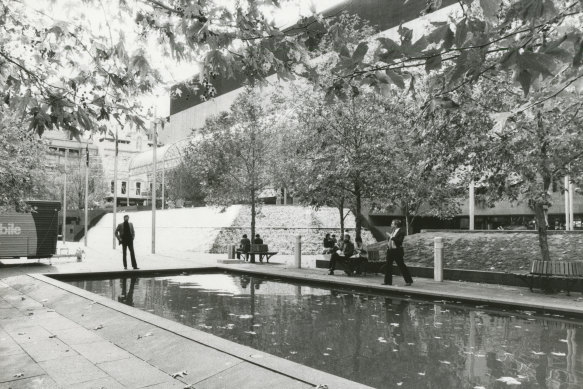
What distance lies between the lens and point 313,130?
1831cm

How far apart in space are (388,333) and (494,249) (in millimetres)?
10791

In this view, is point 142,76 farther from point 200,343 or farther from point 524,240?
point 524,240

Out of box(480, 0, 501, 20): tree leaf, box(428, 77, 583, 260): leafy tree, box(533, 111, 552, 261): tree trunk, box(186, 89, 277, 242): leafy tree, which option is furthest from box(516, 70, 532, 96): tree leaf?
box(186, 89, 277, 242): leafy tree

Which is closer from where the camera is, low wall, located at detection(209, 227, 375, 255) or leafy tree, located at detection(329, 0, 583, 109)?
leafy tree, located at detection(329, 0, 583, 109)

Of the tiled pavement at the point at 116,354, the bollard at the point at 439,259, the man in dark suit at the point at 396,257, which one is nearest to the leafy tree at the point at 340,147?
the bollard at the point at 439,259

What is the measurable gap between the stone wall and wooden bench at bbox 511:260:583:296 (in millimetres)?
3065

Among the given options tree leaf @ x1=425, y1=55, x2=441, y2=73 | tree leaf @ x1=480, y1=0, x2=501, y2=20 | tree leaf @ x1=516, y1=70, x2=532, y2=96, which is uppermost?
tree leaf @ x1=480, y1=0, x2=501, y2=20

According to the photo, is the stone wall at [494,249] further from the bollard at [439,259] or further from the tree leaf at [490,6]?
the tree leaf at [490,6]

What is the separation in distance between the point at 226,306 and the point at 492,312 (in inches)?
220

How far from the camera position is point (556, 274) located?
11.9 m

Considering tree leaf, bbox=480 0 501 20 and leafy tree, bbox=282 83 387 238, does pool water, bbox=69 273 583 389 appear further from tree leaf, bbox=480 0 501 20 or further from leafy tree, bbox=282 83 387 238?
leafy tree, bbox=282 83 387 238

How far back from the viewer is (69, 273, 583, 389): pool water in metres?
5.70

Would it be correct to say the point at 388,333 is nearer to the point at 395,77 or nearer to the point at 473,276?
the point at 395,77

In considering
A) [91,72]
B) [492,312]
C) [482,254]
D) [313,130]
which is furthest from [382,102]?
[91,72]
